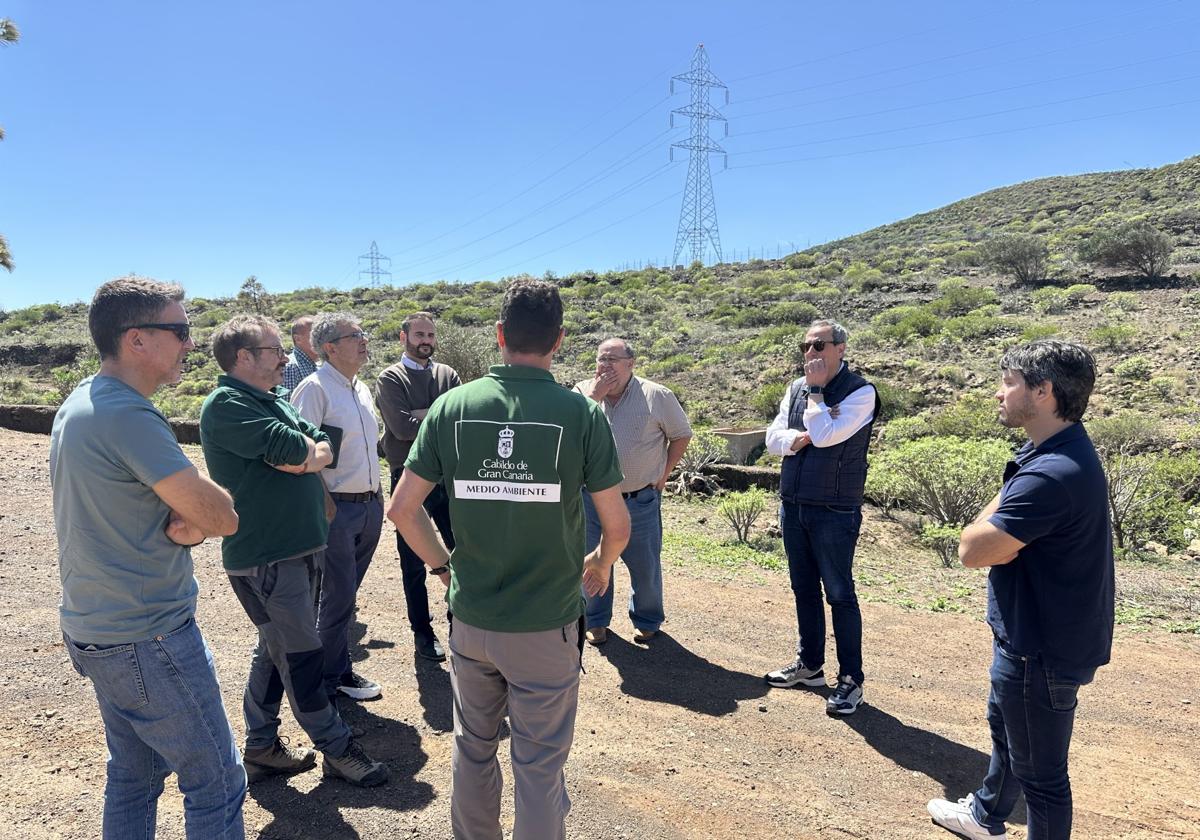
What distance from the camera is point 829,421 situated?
391 centimetres

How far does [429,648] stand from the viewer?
461 cm

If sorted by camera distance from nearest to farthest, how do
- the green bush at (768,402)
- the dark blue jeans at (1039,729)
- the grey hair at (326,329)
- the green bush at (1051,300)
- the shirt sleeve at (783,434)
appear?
1. the dark blue jeans at (1039,729)
2. the grey hair at (326,329)
3. the shirt sleeve at (783,434)
4. the green bush at (768,402)
5. the green bush at (1051,300)

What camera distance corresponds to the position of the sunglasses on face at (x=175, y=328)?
7.22 feet

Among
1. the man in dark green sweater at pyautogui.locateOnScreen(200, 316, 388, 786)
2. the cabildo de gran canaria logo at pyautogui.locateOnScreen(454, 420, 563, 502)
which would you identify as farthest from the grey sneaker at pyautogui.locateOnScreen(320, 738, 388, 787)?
the cabildo de gran canaria logo at pyautogui.locateOnScreen(454, 420, 563, 502)

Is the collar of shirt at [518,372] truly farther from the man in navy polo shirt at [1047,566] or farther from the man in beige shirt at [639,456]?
the man in beige shirt at [639,456]

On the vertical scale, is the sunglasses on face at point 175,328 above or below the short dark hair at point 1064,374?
above

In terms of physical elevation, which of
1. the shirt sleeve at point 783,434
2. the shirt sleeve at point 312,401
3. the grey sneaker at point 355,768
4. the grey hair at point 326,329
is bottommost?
the grey sneaker at point 355,768

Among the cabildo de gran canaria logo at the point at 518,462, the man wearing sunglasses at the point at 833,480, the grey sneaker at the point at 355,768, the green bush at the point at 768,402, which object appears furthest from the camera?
Answer: the green bush at the point at 768,402

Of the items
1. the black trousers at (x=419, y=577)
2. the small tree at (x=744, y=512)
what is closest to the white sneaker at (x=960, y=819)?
the black trousers at (x=419, y=577)

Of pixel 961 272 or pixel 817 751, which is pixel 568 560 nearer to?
pixel 817 751

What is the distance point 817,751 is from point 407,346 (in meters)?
3.17

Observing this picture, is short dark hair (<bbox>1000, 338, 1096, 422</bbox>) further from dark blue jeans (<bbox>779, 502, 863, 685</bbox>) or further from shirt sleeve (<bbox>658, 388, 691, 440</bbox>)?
shirt sleeve (<bbox>658, 388, 691, 440</bbox>)

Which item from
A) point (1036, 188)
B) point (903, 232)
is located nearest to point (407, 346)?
point (903, 232)

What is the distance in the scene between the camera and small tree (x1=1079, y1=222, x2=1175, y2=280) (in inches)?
921
